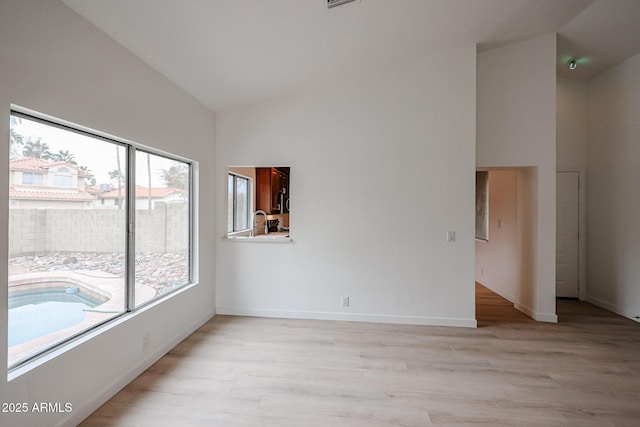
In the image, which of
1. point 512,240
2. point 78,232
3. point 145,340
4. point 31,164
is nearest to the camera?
point 31,164

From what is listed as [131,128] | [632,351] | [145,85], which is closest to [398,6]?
[145,85]

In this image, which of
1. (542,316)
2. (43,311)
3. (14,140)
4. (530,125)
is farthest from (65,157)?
(542,316)

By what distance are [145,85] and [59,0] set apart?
80cm

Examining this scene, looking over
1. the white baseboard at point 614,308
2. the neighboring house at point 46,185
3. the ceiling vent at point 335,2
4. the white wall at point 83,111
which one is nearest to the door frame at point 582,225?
the white baseboard at point 614,308

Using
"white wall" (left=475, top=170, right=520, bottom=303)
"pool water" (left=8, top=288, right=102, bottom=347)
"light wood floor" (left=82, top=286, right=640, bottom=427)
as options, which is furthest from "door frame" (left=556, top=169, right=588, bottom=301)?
"pool water" (left=8, top=288, right=102, bottom=347)

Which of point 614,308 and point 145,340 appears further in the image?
point 614,308

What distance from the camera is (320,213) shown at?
3.85 meters

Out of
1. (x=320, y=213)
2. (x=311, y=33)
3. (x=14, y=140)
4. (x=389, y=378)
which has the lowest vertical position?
(x=389, y=378)

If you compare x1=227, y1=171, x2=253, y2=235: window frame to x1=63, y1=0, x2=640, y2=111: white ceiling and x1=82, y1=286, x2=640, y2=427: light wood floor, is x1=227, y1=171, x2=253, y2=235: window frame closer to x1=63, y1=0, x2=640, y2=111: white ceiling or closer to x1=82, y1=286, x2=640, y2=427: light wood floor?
x1=63, y1=0, x2=640, y2=111: white ceiling

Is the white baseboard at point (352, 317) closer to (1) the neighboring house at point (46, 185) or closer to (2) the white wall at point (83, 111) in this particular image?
(2) the white wall at point (83, 111)

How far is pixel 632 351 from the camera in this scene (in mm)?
2973

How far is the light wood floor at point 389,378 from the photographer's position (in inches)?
79.5

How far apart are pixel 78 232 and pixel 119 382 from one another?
3.86 feet

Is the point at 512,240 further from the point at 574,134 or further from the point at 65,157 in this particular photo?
the point at 65,157
